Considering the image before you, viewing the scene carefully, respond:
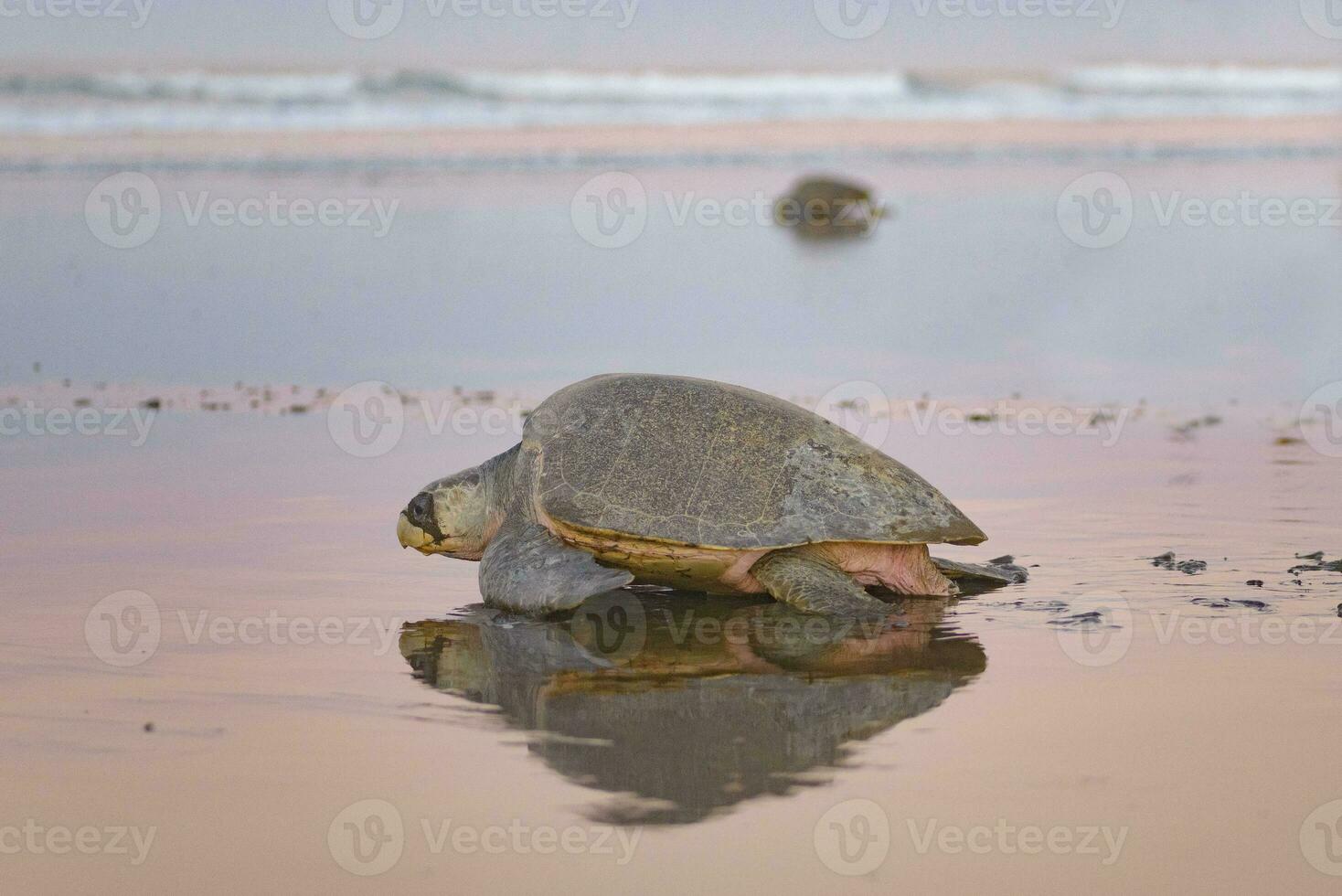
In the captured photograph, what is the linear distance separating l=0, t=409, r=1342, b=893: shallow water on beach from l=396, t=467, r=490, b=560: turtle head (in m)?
0.25

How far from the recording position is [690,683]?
6293 mm

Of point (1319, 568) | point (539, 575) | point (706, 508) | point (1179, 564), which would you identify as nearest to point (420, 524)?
point (539, 575)

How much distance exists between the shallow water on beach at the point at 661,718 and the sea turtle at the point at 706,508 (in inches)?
9.1

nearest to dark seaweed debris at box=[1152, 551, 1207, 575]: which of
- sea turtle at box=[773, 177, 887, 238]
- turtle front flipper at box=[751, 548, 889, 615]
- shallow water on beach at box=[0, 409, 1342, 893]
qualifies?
shallow water on beach at box=[0, 409, 1342, 893]

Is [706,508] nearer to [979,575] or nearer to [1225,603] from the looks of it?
[979,575]

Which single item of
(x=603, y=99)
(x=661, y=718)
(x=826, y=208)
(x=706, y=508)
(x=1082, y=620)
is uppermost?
(x=603, y=99)

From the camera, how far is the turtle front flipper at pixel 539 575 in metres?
7.33

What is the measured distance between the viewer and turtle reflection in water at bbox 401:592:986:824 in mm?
5266

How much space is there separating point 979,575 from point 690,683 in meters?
2.29

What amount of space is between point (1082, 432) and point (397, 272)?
10.9 metres

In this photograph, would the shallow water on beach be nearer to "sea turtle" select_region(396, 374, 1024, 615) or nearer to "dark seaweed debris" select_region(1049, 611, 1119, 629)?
"dark seaweed debris" select_region(1049, 611, 1119, 629)

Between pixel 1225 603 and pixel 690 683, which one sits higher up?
pixel 1225 603

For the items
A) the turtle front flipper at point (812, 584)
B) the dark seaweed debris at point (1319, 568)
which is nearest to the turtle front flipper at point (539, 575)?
the turtle front flipper at point (812, 584)

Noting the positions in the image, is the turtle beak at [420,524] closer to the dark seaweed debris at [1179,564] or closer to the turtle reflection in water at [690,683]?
the turtle reflection in water at [690,683]
